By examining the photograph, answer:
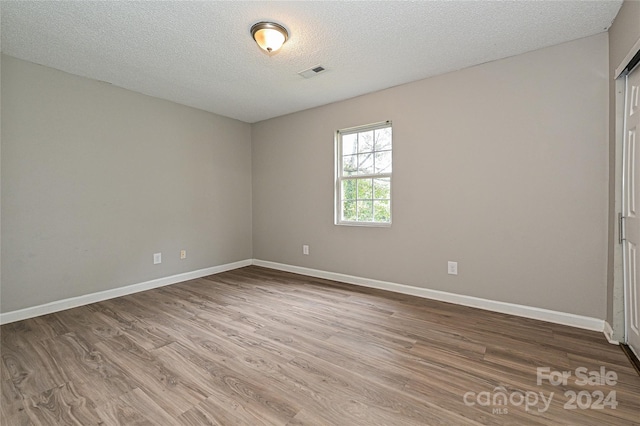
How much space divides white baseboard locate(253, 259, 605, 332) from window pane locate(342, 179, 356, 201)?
1081 millimetres

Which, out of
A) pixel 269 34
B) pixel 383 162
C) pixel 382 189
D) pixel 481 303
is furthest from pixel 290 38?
pixel 481 303

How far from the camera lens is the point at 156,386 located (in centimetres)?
168

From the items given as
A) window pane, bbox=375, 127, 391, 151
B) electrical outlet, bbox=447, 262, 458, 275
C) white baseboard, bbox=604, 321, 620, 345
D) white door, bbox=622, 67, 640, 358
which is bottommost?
white baseboard, bbox=604, 321, 620, 345

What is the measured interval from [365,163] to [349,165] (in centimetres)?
25

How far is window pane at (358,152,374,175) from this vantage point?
3.73 m

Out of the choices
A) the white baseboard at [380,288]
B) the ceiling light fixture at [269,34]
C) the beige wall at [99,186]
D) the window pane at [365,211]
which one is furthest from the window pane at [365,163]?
the beige wall at [99,186]

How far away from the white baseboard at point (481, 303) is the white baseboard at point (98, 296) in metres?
1.62

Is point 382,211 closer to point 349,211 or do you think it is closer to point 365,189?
point 365,189

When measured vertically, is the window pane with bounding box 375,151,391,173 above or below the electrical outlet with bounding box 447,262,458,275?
above

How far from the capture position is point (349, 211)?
155 inches

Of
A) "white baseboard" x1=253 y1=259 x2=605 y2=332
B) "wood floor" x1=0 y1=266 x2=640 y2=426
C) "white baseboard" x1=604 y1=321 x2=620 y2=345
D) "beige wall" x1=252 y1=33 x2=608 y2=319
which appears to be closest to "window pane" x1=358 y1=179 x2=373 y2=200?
"beige wall" x1=252 y1=33 x2=608 y2=319

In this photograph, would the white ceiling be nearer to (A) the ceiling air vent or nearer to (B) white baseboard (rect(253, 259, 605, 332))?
(A) the ceiling air vent

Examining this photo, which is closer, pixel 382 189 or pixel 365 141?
pixel 382 189

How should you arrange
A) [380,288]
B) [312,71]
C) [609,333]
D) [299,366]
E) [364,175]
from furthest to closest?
[364,175] → [380,288] → [312,71] → [609,333] → [299,366]
